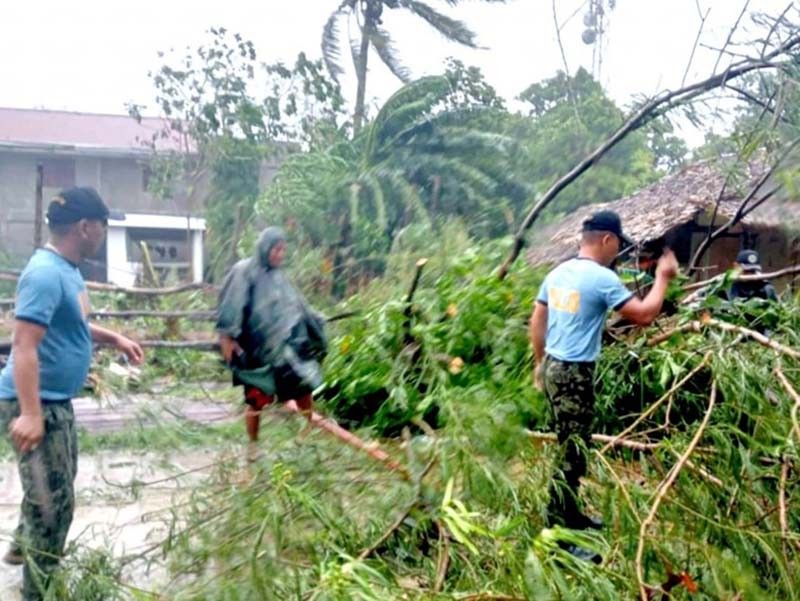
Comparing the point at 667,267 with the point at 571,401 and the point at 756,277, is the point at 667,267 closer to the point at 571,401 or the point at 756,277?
the point at 571,401

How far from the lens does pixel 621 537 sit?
2.23m

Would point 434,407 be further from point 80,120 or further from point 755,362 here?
point 80,120

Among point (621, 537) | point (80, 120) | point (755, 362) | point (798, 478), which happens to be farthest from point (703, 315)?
point (80, 120)

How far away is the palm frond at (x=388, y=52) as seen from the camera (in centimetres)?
840

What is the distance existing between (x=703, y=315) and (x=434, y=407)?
3.96ft

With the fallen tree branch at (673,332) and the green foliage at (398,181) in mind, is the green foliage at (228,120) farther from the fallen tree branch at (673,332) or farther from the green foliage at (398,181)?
the fallen tree branch at (673,332)

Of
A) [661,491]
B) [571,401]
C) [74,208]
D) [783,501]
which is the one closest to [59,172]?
[74,208]

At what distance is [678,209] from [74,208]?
5.73 metres

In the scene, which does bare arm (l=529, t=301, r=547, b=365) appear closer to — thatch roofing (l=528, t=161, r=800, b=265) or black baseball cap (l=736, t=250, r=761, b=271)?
thatch roofing (l=528, t=161, r=800, b=265)

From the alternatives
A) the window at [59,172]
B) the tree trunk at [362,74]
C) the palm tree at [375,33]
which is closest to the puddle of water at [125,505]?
the palm tree at [375,33]

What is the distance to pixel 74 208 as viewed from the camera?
280 centimetres

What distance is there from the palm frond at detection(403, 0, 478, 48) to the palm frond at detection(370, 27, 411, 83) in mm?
578

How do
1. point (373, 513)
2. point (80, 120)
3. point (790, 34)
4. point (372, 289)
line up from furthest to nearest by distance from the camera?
1. point (80, 120)
2. point (372, 289)
3. point (790, 34)
4. point (373, 513)

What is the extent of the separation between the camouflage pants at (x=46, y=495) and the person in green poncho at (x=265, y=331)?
50.7 inches
